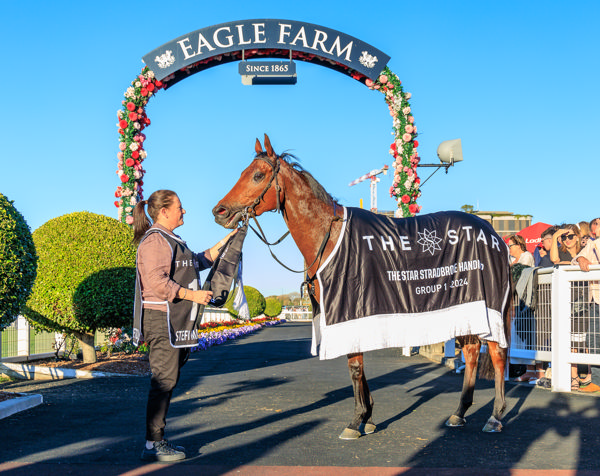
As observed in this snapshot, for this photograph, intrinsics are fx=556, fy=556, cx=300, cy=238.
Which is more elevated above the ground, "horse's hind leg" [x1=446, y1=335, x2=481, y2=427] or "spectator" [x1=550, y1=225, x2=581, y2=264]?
"spectator" [x1=550, y1=225, x2=581, y2=264]

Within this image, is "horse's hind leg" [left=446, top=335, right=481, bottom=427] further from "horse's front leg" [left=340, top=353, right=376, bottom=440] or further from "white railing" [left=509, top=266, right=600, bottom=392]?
"white railing" [left=509, top=266, right=600, bottom=392]

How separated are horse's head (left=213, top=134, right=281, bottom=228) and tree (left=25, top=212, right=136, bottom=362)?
5746mm

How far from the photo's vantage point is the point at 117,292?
387 inches

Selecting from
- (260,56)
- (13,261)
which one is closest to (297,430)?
(13,261)

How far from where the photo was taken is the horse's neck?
16.5 feet

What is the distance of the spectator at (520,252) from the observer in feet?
28.3

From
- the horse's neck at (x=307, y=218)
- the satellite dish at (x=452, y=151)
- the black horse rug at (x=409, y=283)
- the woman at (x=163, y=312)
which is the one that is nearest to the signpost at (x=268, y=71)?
the satellite dish at (x=452, y=151)

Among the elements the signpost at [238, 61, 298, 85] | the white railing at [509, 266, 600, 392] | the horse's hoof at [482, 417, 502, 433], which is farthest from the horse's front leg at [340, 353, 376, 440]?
the signpost at [238, 61, 298, 85]

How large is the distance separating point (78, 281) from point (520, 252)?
24.7ft

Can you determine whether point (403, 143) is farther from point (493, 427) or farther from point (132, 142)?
point (493, 427)

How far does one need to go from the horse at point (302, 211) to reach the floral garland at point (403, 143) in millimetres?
7142

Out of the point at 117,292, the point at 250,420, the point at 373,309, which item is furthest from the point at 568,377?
the point at 117,292

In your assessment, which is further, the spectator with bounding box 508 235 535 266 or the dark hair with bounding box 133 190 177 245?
the spectator with bounding box 508 235 535 266

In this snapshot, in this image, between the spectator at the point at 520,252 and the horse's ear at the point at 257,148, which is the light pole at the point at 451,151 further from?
the horse's ear at the point at 257,148
